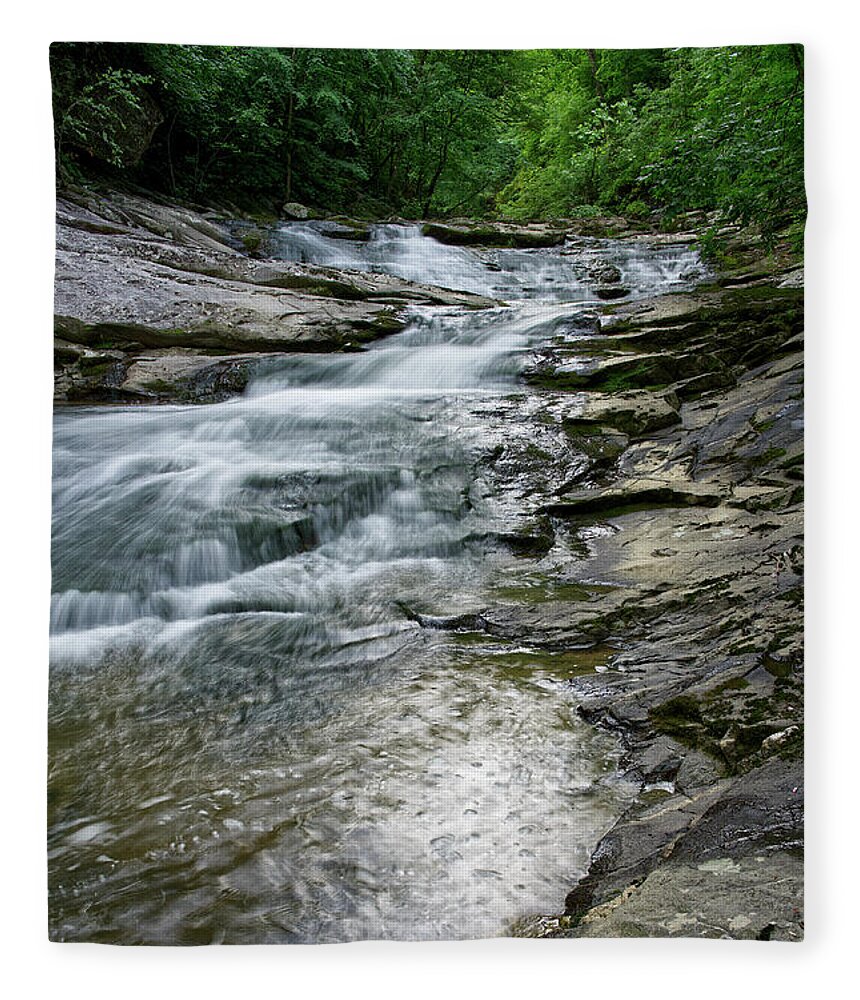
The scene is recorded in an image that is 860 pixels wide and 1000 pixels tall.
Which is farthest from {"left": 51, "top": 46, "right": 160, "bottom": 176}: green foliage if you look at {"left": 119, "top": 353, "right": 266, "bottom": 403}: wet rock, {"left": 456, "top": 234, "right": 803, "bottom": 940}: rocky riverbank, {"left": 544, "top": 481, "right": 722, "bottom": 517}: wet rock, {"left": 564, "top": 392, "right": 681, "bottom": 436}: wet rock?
{"left": 544, "top": 481, "right": 722, "bottom": 517}: wet rock

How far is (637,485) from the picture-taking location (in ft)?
8.93

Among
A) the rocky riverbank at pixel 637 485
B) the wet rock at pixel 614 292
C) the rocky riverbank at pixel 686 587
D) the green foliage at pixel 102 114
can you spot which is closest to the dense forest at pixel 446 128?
the green foliage at pixel 102 114

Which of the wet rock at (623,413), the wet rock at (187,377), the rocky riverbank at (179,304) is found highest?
the rocky riverbank at (179,304)

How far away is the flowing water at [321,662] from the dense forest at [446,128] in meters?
0.17

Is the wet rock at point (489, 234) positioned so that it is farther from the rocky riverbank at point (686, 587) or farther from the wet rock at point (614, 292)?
the rocky riverbank at point (686, 587)

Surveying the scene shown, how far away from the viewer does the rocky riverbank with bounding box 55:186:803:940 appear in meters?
2.27

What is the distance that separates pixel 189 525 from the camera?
2566mm

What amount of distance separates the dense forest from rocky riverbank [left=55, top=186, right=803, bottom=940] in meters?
0.12

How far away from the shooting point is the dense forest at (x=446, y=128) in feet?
8.40

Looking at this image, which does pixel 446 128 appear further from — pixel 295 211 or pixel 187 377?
pixel 187 377

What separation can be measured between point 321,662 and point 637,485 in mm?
1133

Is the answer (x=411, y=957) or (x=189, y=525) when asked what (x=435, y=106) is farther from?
(x=411, y=957)

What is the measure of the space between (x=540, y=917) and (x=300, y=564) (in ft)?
3.83

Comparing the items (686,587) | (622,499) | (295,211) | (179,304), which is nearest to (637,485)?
(622,499)
